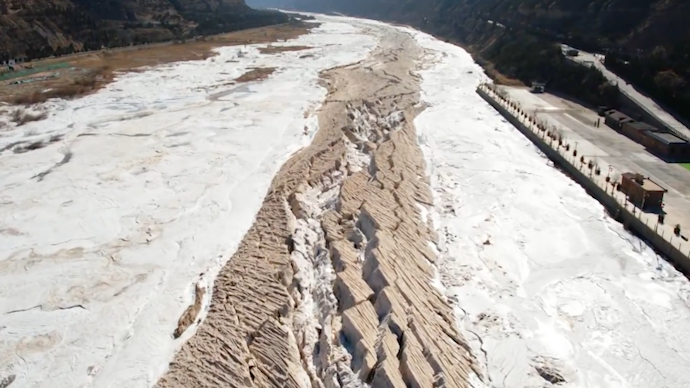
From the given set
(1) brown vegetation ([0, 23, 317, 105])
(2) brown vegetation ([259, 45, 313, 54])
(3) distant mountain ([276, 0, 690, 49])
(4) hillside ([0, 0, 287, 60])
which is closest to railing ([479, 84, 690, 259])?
(3) distant mountain ([276, 0, 690, 49])

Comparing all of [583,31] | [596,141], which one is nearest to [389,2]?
[583,31]

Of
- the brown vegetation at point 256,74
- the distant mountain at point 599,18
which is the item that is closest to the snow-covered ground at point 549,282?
the brown vegetation at point 256,74

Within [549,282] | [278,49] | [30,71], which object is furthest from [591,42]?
[30,71]

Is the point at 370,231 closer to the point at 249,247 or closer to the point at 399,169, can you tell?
the point at 249,247

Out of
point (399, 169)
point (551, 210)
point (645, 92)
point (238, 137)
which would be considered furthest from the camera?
point (645, 92)

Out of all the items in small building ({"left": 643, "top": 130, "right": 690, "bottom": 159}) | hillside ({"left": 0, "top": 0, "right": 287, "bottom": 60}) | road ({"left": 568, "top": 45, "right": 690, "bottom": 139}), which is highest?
hillside ({"left": 0, "top": 0, "right": 287, "bottom": 60})

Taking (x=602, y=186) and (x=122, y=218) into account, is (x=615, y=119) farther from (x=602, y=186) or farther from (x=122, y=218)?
(x=122, y=218)

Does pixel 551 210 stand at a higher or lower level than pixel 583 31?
lower

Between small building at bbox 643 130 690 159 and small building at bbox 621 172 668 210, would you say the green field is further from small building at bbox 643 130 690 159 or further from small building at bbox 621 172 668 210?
small building at bbox 643 130 690 159
